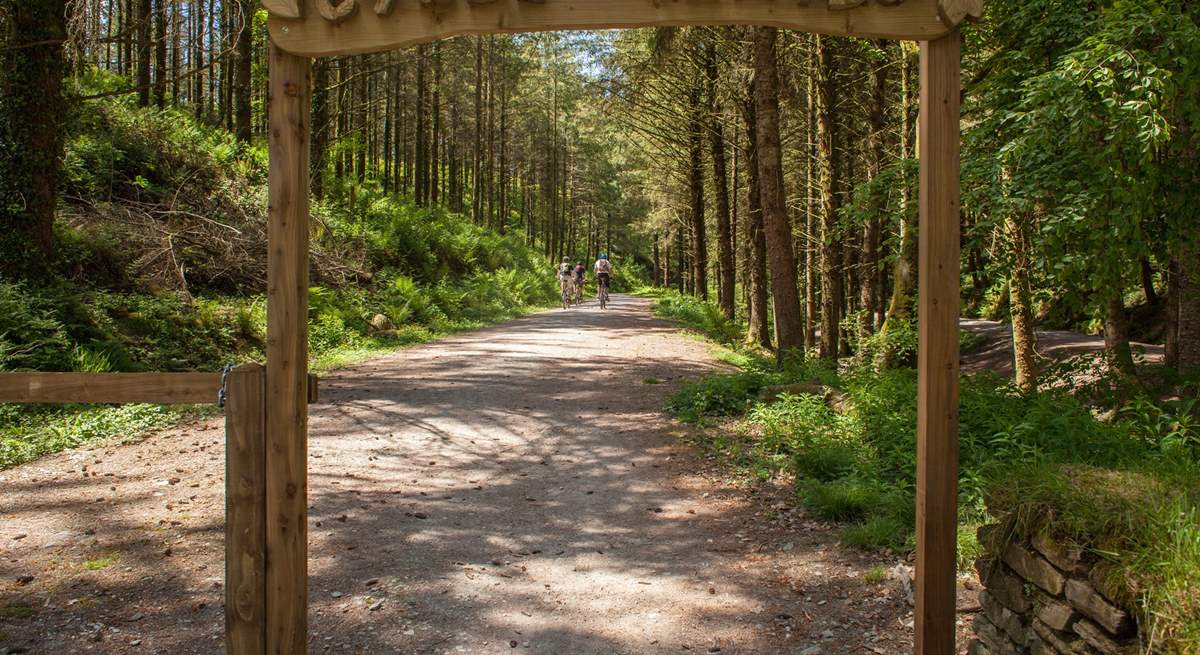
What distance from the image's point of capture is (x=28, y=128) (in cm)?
1012

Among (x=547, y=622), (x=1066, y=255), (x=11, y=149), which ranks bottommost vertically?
(x=547, y=622)

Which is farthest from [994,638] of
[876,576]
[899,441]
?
[899,441]

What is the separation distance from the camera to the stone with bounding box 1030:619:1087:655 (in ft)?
10.3

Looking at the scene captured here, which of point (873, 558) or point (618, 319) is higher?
point (618, 319)

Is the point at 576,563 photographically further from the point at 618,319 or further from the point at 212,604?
the point at 618,319

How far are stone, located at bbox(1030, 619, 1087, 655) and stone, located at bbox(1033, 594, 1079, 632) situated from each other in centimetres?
3

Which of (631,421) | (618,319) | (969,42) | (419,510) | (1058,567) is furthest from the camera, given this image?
(618,319)

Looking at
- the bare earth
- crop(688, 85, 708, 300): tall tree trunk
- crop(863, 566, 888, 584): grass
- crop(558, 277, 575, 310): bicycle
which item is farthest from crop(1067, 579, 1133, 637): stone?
crop(558, 277, 575, 310): bicycle

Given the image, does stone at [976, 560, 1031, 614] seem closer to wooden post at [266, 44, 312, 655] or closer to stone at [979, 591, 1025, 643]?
stone at [979, 591, 1025, 643]

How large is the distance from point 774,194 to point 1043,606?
31.8 ft

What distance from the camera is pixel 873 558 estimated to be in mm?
5352

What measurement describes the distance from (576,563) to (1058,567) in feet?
10.5

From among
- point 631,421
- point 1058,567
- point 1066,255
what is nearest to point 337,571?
point 1058,567

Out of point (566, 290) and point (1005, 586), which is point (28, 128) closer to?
point (1005, 586)
